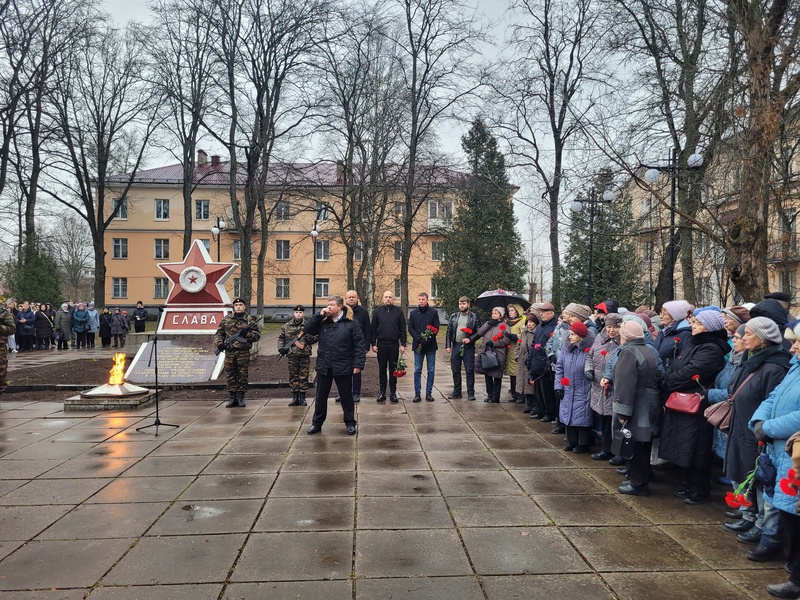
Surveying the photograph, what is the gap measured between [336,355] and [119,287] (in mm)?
49043

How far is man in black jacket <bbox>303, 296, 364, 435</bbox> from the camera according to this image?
7773mm

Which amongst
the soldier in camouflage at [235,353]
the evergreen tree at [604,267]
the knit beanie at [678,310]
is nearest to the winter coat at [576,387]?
the knit beanie at [678,310]

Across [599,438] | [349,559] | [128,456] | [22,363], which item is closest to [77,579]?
[349,559]

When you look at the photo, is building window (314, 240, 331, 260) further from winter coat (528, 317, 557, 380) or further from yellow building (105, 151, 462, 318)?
winter coat (528, 317, 557, 380)

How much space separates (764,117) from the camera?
7.38m

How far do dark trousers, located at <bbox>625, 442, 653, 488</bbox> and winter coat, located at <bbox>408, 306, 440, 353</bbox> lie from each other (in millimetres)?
5374

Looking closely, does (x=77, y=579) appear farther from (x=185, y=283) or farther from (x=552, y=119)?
(x=552, y=119)

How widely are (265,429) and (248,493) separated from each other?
9.34 ft

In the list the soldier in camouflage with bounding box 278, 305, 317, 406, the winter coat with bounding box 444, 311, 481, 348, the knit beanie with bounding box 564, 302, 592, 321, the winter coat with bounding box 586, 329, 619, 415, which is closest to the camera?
the winter coat with bounding box 586, 329, 619, 415

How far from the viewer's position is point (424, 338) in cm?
→ 1054

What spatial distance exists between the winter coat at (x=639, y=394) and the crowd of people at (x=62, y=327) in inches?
782

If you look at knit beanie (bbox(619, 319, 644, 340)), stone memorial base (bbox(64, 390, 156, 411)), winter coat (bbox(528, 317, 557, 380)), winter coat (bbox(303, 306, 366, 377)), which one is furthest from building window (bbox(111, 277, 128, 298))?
knit beanie (bbox(619, 319, 644, 340))

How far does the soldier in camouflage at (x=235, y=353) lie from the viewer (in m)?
9.96

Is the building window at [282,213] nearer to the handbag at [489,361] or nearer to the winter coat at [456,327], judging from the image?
the winter coat at [456,327]
